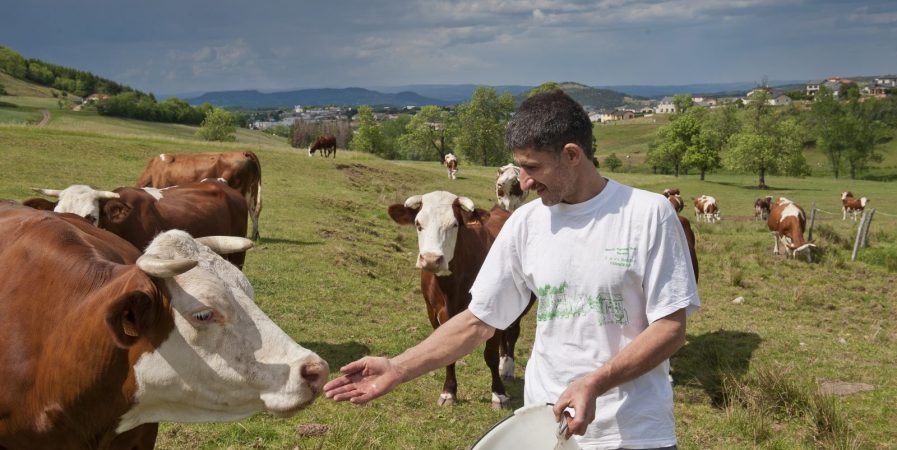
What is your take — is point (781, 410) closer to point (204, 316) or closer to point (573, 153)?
point (573, 153)

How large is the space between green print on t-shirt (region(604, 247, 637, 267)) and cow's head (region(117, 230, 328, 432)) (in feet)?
4.25

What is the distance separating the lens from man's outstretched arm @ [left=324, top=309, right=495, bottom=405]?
118 inches

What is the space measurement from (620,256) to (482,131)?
228 ft

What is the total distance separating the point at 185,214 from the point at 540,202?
286 inches

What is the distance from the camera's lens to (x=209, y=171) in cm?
1753

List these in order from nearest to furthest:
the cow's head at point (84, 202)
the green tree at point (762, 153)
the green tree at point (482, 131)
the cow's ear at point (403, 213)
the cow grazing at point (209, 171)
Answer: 1. the cow's ear at point (403, 213)
2. the cow's head at point (84, 202)
3. the cow grazing at point (209, 171)
4. the green tree at point (762, 153)
5. the green tree at point (482, 131)

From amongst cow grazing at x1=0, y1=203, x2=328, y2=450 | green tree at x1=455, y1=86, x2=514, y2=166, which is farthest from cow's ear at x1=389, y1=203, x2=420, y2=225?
green tree at x1=455, y1=86, x2=514, y2=166

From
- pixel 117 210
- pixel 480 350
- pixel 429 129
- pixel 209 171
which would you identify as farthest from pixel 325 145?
pixel 480 350

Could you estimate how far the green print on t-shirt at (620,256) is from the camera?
9.13 ft

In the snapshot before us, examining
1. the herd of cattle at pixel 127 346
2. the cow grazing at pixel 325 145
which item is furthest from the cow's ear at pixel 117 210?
the cow grazing at pixel 325 145

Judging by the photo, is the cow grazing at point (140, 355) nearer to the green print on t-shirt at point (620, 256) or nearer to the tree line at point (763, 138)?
the green print on t-shirt at point (620, 256)

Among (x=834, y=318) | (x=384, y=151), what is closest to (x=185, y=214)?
(x=834, y=318)

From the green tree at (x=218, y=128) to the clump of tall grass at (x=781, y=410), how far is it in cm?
7933

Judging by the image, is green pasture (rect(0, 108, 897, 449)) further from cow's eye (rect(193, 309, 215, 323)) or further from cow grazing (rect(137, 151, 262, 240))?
cow's eye (rect(193, 309, 215, 323))
